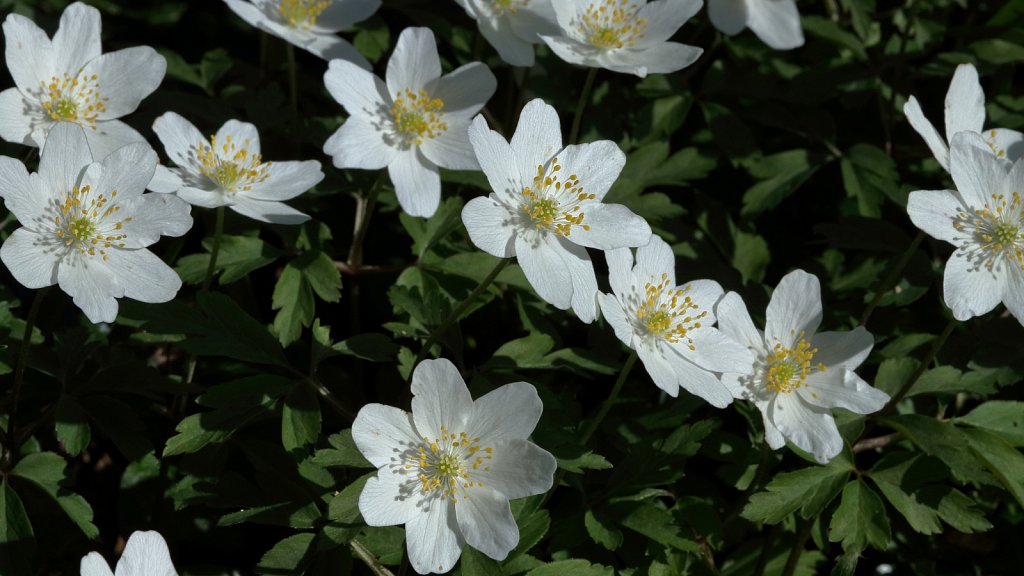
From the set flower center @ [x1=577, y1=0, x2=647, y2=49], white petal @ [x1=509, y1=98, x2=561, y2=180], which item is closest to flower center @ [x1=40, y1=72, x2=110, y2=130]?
white petal @ [x1=509, y1=98, x2=561, y2=180]

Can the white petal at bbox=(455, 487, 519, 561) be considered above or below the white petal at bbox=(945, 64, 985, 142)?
below

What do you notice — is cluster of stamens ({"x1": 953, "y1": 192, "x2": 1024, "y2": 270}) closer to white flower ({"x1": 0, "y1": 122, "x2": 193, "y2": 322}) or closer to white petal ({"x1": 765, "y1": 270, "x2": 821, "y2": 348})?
white petal ({"x1": 765, "y1": 270, "x2": 821, "y2": 348})

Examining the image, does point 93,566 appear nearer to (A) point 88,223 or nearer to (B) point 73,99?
(A) point 88,223

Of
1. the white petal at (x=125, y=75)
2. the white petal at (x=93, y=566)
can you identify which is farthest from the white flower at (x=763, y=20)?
the white petal at (x=93, y=566)

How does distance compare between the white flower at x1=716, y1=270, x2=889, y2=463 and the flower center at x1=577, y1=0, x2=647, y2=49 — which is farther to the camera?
the flower center at x1=577, y1=0, x2=647, y2=49

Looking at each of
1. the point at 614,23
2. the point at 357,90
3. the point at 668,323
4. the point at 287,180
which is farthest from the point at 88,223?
the point at 614,23

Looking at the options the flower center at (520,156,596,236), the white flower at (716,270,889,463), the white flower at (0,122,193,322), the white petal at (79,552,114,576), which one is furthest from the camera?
the white flower at (716,270,889,463)
